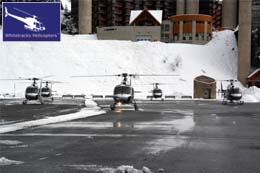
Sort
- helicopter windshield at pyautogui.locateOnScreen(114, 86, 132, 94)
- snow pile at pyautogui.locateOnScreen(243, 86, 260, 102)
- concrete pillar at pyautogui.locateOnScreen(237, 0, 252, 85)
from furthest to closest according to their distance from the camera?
1. concrete pillar at pyautogui.locateOnScreen(237, 0, 252, 85)
2. snow pile at pyautogui.locateOnScreen(243, 86, 260, 102)
3. helicopter windshield at pyautogui.locateOnScreen(114, 86, 132, 94)

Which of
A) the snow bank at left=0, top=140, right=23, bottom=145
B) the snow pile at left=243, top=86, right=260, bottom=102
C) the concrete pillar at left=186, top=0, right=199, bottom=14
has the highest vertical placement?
the concrete pillar at left=186, top=0, right=199, bottom=14

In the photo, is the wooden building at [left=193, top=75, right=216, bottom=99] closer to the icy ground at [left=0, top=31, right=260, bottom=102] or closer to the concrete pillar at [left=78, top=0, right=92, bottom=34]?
the icy ground at [left=0, top=31, right=260, bottom=102]

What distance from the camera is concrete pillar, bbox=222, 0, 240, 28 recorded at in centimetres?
12094

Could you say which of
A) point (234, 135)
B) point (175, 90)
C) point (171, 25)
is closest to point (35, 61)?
point (175, 90)

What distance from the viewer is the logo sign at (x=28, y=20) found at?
12547 mm

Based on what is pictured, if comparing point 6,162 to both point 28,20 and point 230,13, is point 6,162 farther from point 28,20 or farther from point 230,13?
point 230,13

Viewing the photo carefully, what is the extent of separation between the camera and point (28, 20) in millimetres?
12508

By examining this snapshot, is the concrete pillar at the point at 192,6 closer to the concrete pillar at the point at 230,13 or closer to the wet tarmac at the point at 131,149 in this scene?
the concrete pillar at the point at 230,13

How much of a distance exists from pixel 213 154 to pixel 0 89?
63024 mm

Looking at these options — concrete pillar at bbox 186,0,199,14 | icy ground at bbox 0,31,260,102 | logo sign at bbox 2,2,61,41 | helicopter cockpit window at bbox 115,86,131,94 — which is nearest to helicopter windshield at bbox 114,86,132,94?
helicopter cockpit window at bbox 115,86,131,94

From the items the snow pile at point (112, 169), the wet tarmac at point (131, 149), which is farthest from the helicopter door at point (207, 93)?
the snow pile at point (112, 169)

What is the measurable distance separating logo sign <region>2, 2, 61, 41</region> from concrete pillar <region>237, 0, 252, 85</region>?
73225 millimetres

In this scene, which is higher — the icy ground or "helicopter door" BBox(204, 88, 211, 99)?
the icy ground

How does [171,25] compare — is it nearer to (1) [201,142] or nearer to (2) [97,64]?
(2) [97,64]
